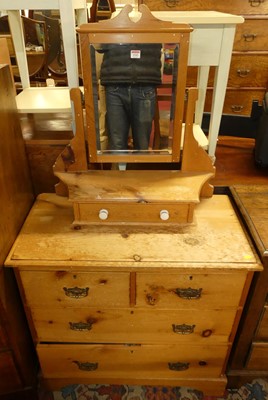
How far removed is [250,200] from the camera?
3.89 feet

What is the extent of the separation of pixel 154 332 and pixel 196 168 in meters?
0.59

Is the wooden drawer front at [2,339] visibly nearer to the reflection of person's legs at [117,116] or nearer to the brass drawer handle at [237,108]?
the reflection of person's legs at [117,116]

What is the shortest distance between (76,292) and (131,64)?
28.0 inches

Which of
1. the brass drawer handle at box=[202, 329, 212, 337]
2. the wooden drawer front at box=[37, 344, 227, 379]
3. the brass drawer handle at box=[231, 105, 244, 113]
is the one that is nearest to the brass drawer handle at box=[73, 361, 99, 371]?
the wooden drawer front at box=[37, 344, 227, 379]

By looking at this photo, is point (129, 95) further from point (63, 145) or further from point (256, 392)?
point (256, 392)

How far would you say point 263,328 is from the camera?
45.5 inches

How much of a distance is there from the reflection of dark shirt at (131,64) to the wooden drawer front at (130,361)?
0.91 metres

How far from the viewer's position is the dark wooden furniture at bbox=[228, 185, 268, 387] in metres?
1.04

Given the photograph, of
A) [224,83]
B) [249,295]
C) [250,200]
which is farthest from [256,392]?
[224,83]

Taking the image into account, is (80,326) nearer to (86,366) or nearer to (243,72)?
(86,366)

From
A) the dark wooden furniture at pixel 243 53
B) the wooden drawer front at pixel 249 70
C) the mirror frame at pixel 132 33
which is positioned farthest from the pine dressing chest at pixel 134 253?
the wooden drawer front at pixel 249 70

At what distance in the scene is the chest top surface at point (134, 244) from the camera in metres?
0.97

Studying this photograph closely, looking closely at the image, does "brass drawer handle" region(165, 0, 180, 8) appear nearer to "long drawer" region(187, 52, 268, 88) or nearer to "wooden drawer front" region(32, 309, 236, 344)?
"long drawer" region(187, 52, 268, 88)

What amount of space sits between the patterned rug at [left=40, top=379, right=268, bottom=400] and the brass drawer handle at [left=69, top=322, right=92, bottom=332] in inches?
14.3
